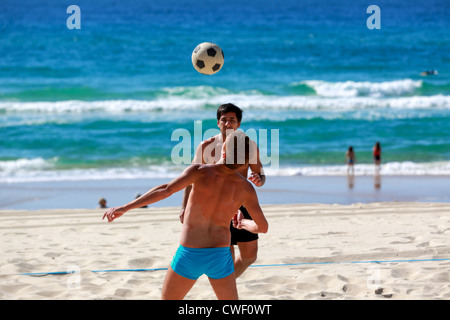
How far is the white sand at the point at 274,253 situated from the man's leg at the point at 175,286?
4.87 ft

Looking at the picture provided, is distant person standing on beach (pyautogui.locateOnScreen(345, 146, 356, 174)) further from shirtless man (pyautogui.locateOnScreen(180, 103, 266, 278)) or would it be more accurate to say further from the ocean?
shirtless man (pyautogui.locateOnScreen(180, 103, 266, 278))

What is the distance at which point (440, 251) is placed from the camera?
23.7 feet

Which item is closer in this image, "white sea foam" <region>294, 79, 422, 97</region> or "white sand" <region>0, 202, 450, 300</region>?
"white sand" <region>0, 202, 450, 300</region>

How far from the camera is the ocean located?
1934 cm

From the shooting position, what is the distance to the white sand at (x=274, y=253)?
589cm

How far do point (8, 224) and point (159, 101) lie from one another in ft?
63.9

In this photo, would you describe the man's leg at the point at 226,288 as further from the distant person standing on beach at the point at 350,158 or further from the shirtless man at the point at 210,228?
the distant person standing on beach at the point at 350,158

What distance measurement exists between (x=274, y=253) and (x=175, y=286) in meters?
3.28

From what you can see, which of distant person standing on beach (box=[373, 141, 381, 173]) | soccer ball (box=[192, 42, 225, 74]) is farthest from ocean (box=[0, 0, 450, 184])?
soccer ball (box=[192, 42, 225, 74])

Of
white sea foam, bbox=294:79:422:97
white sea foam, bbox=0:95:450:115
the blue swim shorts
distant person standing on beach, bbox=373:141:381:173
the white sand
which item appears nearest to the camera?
the blue swim shorts

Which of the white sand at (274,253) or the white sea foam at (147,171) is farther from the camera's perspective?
the white sea foam at (147,171)

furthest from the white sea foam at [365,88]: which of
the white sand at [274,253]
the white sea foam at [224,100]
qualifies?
the white sand at [274,253]

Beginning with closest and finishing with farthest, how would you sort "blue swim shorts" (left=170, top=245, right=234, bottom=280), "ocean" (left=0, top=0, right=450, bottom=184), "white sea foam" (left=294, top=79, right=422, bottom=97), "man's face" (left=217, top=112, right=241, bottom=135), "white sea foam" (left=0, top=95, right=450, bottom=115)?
"blue swim shorts" (left=170, top=245, right=234, bottom=280) < "man's face" (left=217, top=112, right=241, bottom=135) < "ocean" (left=0, top=0, right=450, bottom=184) < "white sea foam" (left=0, top=95, right=450, bottom=115) < "white sea foam" (left=294, top=79, right=422, bottom=97)

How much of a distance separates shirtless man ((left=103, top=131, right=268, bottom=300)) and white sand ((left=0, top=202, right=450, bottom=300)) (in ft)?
5.01
